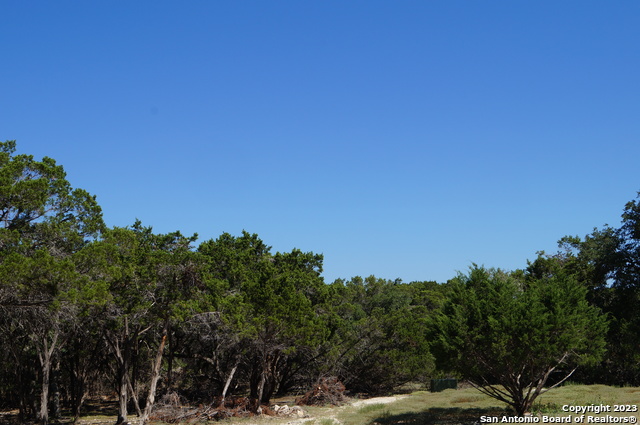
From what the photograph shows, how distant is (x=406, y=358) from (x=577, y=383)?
13.0 m

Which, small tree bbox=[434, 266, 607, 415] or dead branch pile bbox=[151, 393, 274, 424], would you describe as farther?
dead branch pile bbox=[151, 393, 274, 424]

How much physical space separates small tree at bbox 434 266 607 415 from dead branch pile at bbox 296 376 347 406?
1254cm

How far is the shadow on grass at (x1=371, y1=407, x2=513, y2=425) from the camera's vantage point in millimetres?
22328

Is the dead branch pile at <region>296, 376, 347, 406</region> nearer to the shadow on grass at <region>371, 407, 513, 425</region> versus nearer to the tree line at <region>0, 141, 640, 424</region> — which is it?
the tree line at <region>0, 141, 640, 424</region>

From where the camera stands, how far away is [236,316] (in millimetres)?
24516

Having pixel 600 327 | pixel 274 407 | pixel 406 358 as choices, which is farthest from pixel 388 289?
pixel 600 327

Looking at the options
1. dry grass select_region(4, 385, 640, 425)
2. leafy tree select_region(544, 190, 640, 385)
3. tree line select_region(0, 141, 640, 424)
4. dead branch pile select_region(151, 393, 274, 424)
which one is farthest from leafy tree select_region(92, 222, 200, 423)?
leafy tree select_region(544, 190, 640, 385)

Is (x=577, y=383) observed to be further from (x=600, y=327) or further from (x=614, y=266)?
(x=600, y=327)

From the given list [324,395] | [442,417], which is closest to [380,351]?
[324,395]

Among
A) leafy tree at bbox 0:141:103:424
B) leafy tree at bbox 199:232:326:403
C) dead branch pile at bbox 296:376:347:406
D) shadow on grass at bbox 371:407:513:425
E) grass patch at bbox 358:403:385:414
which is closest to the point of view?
leafy tree at bbox 0:141:103:424

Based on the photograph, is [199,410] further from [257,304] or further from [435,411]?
[435,411]

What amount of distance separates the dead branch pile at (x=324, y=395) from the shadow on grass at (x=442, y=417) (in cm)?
761

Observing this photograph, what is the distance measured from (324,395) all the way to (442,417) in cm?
1063

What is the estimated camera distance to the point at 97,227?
23391 mm
